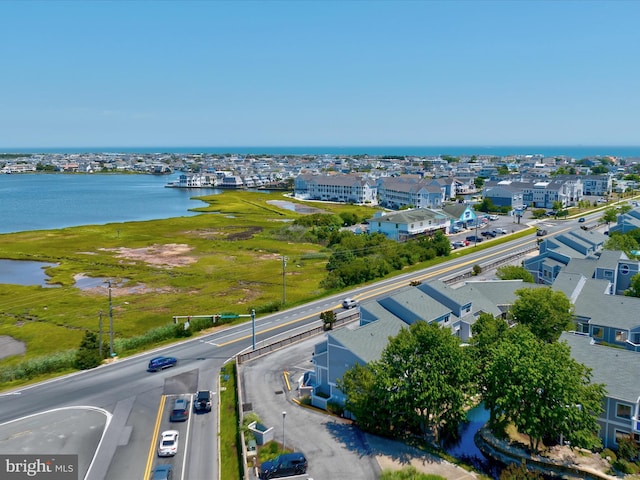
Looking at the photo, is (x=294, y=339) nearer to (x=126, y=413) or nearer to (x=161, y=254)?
(x=126, y=413)

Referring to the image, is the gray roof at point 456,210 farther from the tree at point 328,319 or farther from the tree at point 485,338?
the tree at point 485,338

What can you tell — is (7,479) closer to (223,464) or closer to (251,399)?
(223,464)

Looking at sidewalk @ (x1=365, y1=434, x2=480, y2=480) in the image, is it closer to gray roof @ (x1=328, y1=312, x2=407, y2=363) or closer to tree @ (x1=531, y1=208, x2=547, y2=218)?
gray roof @ (x1=328, y1=312, x2=407, y2=363)

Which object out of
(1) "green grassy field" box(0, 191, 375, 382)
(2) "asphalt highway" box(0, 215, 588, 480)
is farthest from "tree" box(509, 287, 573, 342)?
(1) "green grassy field" box(0, 191, 375, 382)

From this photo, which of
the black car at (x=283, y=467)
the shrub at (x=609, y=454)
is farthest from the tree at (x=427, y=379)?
the shrub at (x=609, y=454)

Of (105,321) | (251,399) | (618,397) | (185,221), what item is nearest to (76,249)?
(185,221)

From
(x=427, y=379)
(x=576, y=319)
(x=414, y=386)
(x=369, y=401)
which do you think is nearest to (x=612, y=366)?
(x=576, y=319)
